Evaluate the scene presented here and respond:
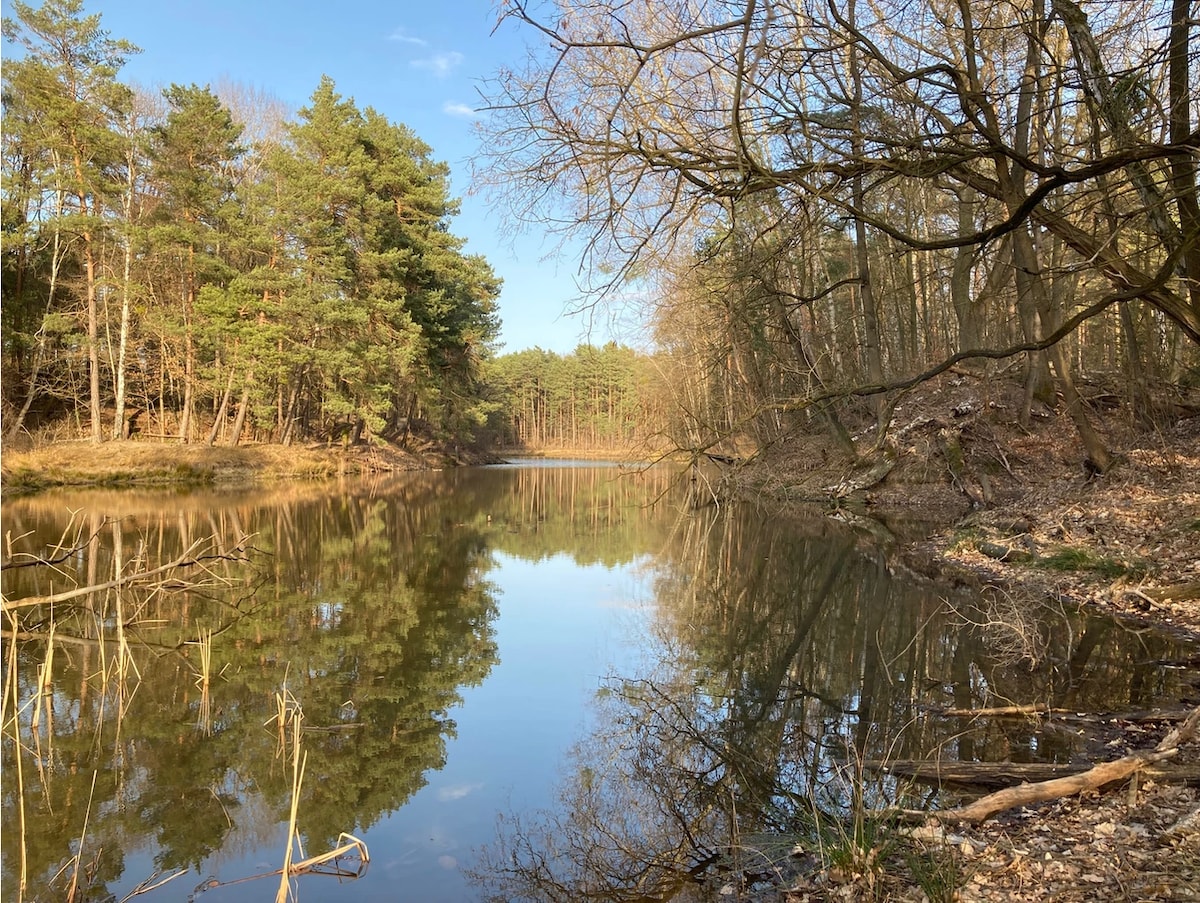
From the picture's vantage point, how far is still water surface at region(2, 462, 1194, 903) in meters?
3.81

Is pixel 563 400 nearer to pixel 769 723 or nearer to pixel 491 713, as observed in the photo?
pixel 491 713

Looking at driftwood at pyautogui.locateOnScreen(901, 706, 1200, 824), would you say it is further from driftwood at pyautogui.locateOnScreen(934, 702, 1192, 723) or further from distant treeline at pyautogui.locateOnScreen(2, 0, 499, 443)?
distant treeline at pyautogui.locateOnScreen(2, 0, 499, 443)

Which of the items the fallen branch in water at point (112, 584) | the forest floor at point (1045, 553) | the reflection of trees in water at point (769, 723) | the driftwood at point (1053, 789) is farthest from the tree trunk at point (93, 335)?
the driftwood at point (1053, 789)

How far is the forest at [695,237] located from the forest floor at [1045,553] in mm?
929

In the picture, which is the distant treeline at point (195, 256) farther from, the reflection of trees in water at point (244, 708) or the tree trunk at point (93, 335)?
the reflection of trees in water at point (244, 708)

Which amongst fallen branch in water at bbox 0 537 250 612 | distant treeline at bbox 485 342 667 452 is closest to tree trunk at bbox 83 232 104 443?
fallen branch in water at bbox 0 537 250 612

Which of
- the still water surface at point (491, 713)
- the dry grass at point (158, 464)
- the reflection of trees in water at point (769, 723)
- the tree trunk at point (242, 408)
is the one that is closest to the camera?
the reflection of trees in water at point (769, 723)

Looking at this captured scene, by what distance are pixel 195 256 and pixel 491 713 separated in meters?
25.1

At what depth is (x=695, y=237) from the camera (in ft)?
32.1

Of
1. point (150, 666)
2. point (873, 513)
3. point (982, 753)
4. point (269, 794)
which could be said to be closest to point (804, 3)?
point (982, 753)

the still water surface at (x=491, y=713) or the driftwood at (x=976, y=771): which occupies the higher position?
the driftwood at (x=976, y=771)

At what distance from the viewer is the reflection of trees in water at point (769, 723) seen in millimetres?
3684

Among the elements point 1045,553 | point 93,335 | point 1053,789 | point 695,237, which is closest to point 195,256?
point 93,335

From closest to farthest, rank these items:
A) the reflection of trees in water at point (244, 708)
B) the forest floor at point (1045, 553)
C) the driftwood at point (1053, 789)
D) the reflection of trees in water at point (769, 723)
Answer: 1. the forest floor at point (1045, 553)
2. the driftwood at point (1053, 789)
3. the reflection of trees in water at point (769, 723)
4. the reflection of trees in water at point (244, 708)
